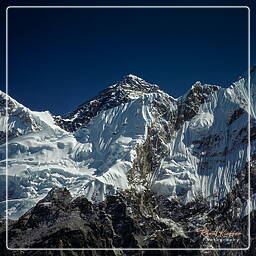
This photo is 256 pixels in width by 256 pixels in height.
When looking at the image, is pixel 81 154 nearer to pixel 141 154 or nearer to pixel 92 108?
pixel 141 154

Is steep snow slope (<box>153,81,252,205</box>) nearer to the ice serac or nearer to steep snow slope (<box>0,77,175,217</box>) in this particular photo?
steep snow slope (<box>0,77,175,217</box>)

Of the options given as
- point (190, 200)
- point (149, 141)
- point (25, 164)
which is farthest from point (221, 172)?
point (25, 164)

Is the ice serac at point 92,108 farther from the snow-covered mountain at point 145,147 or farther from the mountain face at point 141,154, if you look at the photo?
the snow-covered mountain at point 145,147

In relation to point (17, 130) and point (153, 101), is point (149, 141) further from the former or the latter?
point (17, 130)

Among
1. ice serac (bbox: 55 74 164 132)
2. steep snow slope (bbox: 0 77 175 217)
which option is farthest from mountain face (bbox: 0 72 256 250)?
ice serac (bbox: 55 74 164 132)

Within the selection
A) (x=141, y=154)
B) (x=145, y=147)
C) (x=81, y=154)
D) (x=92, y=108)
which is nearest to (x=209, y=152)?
(x=145, y=147)

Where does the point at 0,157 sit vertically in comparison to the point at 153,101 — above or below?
below

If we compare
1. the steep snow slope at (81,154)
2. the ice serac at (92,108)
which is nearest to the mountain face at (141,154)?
the steep snow slope at (81,154)
